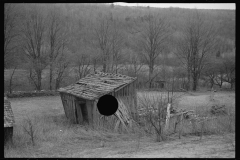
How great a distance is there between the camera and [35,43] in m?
27.5

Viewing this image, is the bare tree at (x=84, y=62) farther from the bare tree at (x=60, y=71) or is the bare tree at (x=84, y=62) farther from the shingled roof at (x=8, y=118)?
the shingled roof at (x=8, y=118)

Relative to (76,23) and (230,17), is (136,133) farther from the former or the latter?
(76,23)

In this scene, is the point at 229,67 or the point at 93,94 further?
the point at 229,67

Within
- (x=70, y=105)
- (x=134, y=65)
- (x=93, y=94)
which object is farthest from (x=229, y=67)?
(x=70, y=105)

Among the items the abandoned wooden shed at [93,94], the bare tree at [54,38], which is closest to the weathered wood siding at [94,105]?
the abandoned wooden shed at [93,94]

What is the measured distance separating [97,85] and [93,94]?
1.28 metres

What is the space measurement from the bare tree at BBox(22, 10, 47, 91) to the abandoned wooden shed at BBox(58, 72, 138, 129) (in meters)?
10.0

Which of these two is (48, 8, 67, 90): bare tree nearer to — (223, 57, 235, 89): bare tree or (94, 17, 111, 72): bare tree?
(94, 17, 111, 72): bare tree

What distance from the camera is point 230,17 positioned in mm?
31312

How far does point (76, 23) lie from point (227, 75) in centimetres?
2659

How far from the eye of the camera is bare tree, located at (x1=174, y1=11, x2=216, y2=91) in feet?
105

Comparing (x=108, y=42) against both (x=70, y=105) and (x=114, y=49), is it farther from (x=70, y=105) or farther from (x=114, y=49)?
(x=70, y=105)

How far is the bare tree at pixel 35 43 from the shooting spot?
24.2 meters

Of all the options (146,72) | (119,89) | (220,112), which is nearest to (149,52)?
(146,72)
